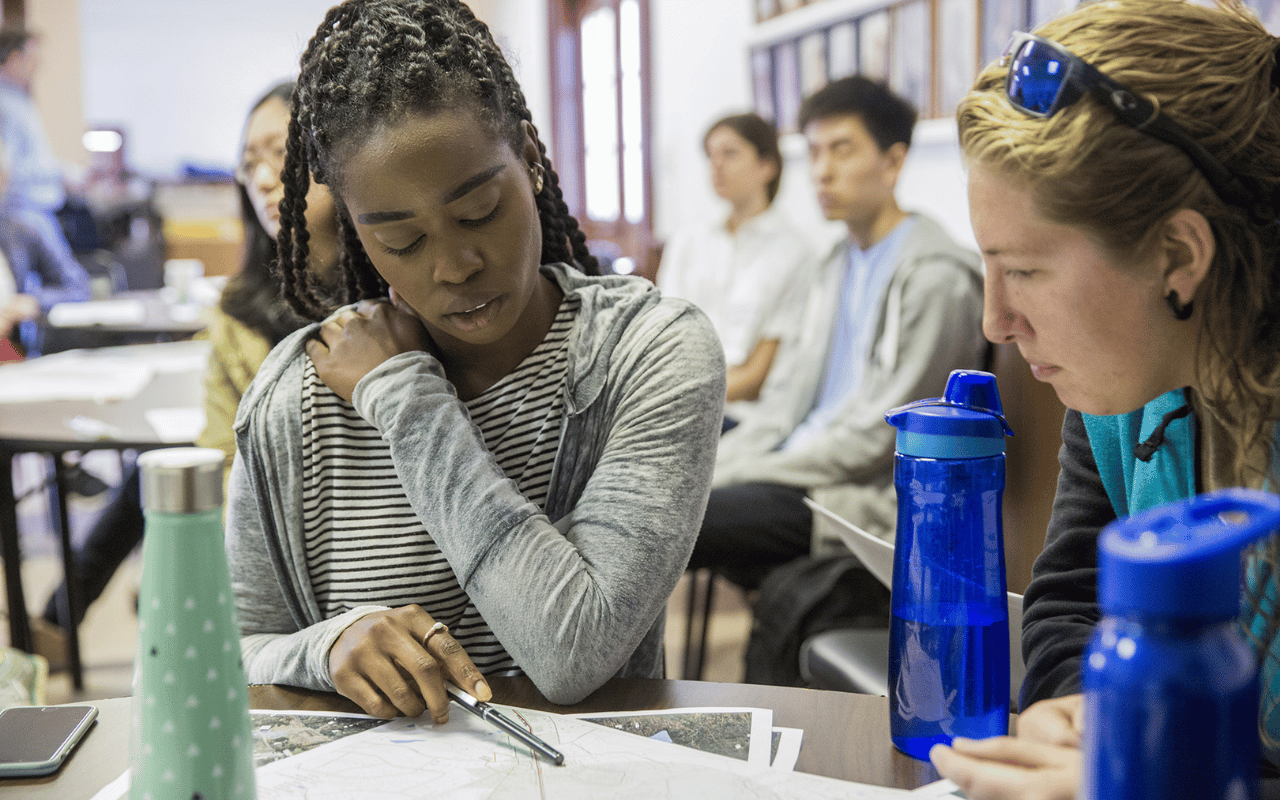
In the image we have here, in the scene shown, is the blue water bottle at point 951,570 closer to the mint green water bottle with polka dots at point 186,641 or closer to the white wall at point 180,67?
the mint green water bottle with polka dots at point 186,641

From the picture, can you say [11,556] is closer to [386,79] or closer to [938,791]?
[386,79]

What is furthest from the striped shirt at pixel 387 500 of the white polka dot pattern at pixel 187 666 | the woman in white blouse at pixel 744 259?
the woman in white blouse at pixel 744 259

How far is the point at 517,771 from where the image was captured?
2.19 ft

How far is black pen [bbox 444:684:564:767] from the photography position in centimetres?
69

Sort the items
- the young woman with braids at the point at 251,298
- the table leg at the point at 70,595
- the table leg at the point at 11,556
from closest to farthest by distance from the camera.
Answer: the young woman with braids at the point at 251,298 → the table leg at the point at 11,556 → the table leg at the point at 70,595

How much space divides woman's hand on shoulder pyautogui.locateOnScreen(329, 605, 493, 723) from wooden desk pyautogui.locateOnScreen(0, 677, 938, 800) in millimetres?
29

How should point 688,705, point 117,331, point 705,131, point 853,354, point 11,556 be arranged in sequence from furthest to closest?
point 705,131 → point 117,331 → point 853,354 → point 11,556 → point 688,705

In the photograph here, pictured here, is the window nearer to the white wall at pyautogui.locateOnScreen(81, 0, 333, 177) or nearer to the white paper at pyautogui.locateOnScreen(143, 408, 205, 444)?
the white paper at pyautogui.locateOnScreen(143, 408, 205, 444)

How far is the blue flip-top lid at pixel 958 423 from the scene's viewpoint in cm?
64

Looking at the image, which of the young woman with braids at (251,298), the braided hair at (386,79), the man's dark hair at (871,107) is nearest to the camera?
the braided hair at (386,79)

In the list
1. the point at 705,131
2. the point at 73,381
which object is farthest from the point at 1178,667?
the point at 705,131

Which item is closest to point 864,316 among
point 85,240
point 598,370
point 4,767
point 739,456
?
point 739,456

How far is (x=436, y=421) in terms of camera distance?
886 mm

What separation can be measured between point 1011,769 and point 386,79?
70cm
